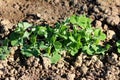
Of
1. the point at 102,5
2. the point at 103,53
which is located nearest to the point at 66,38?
the point at 103,53

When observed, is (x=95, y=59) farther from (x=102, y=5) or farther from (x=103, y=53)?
(x=102, y=5)

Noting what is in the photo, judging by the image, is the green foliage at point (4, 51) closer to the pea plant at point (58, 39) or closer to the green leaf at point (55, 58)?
the pea plant at point (58, 39)

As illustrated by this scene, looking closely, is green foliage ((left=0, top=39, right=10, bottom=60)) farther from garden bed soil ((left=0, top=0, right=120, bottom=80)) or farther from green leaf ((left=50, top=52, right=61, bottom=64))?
green leaf ((left=50, top=52, right=61, bottom=64))

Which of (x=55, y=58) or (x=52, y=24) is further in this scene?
(x=52, y=24)

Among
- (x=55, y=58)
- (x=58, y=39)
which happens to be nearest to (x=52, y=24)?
(x=58, y=39)

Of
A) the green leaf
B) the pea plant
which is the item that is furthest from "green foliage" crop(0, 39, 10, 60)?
the green leaf

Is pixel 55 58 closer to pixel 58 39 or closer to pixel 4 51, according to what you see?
pixel 58 39
